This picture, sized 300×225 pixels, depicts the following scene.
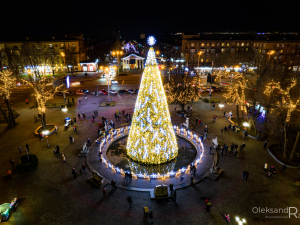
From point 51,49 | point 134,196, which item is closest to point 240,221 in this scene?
point 134,196

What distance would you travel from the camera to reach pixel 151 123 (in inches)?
742

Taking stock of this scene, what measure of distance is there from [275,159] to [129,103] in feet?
91.1

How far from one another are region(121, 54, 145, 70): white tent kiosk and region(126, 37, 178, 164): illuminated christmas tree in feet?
229

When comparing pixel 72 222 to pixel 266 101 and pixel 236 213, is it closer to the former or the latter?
pixel 236 213

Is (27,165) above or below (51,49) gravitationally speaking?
below

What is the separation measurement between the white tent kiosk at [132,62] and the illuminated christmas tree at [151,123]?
69.9 metres

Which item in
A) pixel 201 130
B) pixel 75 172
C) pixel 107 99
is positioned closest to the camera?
pixel 75 172

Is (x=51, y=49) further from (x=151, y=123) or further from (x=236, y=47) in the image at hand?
(x=236, y=47)

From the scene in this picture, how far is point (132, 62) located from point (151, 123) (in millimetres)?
71834

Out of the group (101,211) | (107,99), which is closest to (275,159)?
(101,211)

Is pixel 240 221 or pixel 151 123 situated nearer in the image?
pixel 240 221

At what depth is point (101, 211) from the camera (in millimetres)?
15516

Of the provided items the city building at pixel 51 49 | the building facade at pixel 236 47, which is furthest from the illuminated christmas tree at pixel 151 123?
the city building at pixel 51 49

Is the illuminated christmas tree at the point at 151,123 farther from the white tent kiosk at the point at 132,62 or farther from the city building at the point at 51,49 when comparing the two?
the white tent kiosk at the point at 132,62
